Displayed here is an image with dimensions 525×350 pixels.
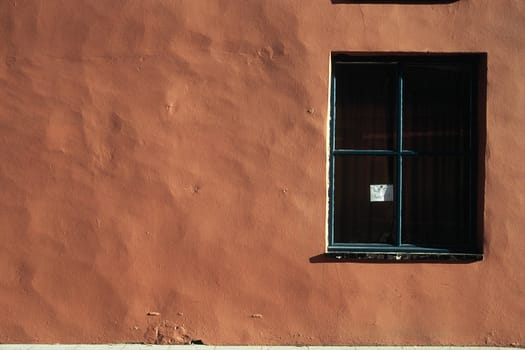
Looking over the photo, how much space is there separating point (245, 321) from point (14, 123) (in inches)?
106

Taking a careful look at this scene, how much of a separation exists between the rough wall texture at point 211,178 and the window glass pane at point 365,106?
0.31m

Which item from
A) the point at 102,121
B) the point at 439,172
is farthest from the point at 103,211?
the point at 439,172

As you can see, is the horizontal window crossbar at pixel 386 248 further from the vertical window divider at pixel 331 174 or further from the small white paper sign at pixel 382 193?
the small white paper sign at pixel 382 193

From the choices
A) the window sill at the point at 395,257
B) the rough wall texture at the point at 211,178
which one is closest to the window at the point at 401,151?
the window sill at the point at 395,257

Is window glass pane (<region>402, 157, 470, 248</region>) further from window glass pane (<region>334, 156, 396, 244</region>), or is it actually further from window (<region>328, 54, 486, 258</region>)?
window glass pane (<region>334, 156, 396, 244</region>)

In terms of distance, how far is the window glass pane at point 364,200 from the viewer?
236 inches

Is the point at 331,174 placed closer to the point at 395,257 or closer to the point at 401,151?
the point at 401,151

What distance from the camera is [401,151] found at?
5.93 meters

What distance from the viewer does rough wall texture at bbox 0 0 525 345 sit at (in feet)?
18.8

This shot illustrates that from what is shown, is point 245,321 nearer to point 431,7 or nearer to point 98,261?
point 98,261

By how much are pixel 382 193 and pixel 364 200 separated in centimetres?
17

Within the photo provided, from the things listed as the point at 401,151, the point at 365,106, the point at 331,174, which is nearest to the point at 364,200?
the point at 331,174

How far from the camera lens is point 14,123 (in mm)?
5871

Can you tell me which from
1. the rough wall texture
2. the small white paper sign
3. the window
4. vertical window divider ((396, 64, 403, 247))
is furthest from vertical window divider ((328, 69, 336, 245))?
vertical window divider ((396, 64, 403, 247))
